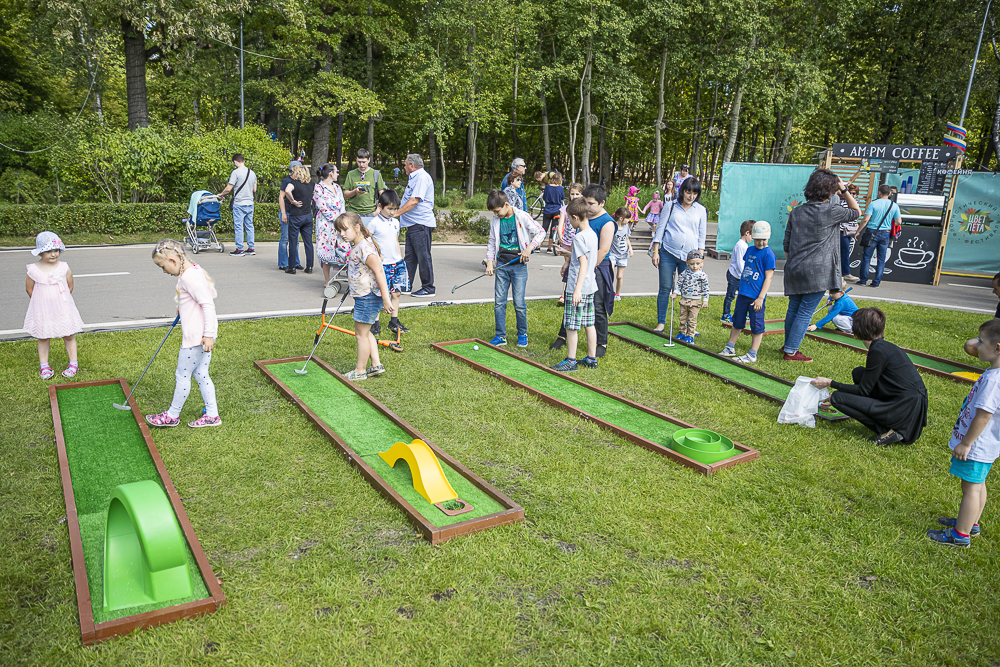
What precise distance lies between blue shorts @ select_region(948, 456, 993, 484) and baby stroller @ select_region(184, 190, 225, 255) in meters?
13.3

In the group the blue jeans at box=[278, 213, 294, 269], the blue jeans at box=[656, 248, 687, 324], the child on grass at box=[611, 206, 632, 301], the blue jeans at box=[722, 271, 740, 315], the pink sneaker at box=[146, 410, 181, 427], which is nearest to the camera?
the pink sneaker at box=[146, 410, 181, 427]

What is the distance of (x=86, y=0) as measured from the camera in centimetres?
1673

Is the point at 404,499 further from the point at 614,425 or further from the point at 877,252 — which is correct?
the point at 877,252

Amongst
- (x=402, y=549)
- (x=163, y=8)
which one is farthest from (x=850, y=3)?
(x=402, y=549)

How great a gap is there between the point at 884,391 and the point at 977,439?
1.70 metres

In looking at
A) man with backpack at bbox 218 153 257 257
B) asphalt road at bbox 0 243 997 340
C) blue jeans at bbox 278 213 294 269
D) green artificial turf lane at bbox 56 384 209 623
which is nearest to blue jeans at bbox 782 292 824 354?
asphalt road at bbox 0 243 997 340

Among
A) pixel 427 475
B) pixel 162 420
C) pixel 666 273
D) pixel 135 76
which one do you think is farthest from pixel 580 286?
pixel 135 76

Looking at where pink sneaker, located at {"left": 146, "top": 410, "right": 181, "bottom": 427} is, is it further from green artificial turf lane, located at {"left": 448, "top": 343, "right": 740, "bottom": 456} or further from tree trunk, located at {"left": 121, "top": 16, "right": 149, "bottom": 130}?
tree trunk, located at {"left": 121, "top": 16, "right": 149, "bottom": 130}

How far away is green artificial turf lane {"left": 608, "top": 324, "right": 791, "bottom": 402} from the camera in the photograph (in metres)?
7.00

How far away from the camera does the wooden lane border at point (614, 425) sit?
198 inches

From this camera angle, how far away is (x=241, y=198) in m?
13.2

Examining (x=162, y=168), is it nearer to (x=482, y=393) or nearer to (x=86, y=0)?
(x=86, y=0)

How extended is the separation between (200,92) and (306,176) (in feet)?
84.3

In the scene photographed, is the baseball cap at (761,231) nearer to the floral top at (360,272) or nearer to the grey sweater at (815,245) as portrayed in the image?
the grey sweater at (815,245)
